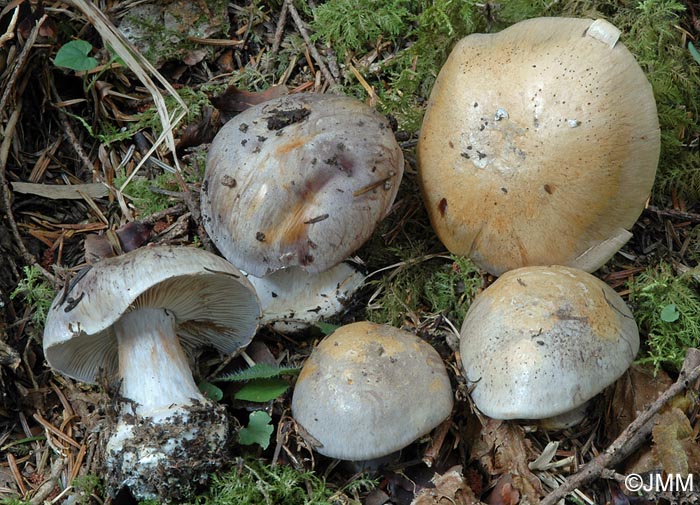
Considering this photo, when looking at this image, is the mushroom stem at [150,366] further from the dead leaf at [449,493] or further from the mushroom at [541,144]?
the mushroom at [541,144]

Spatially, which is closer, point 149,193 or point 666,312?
point 666,312

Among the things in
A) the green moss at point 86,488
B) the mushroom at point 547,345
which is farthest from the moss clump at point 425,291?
the green moss at point 86,488

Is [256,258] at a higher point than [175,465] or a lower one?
higher

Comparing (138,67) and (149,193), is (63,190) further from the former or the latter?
(138,67)

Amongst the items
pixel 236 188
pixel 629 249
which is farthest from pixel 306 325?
pixel 629 249

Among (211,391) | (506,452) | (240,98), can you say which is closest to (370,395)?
(506,452)

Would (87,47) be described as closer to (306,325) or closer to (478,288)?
(306,325)

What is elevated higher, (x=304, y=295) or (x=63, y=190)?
(x=63, y=190)
